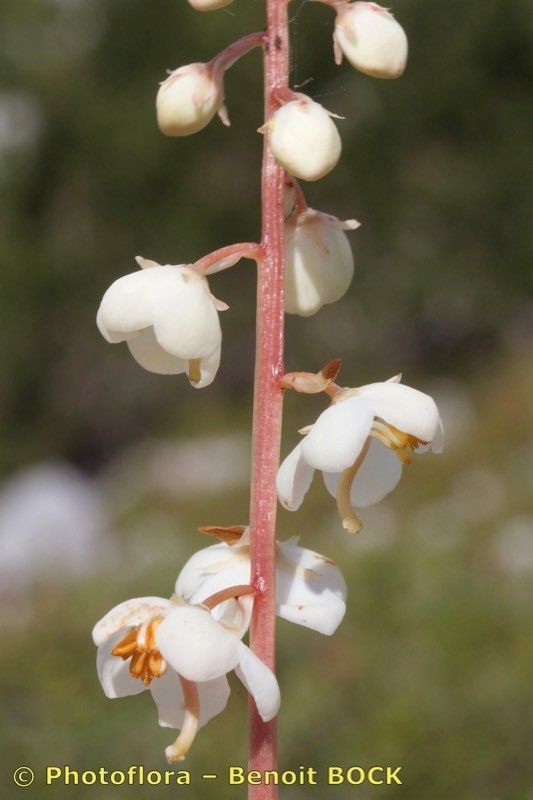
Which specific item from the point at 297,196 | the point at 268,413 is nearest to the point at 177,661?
the point at 268,413

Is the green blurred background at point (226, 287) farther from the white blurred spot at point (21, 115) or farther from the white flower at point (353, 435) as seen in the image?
the white flower at point (353, 435)

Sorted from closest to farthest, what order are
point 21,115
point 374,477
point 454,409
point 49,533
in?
1. point 374,477
2. point 49,533
3. point 454,409
4. point 21,115

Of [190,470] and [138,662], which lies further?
[190,470]

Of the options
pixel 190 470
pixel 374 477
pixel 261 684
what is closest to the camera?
pixel 261 684

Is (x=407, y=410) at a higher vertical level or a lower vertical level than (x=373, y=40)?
lower

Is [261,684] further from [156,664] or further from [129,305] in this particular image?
[129,305]

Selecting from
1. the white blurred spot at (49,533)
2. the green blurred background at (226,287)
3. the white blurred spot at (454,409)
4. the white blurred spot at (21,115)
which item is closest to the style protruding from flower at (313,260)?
the green blurred background at (226,287)
